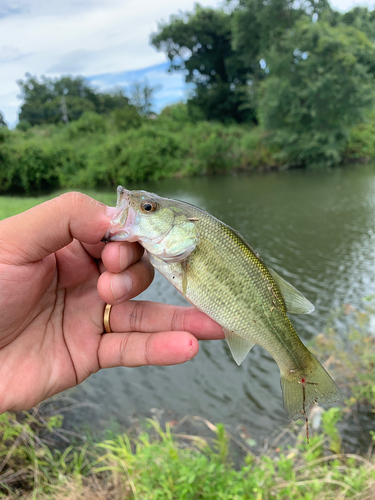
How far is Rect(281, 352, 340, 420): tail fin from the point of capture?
1.96m

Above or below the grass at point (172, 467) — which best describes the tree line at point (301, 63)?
above

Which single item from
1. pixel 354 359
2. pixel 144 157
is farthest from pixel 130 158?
pixel 354 359

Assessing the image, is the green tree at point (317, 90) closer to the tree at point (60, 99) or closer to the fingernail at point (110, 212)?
the fingernail at point (110, 212)

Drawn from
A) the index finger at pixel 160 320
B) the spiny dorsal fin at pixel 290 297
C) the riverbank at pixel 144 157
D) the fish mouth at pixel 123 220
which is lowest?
the index finger at pixel 160 320

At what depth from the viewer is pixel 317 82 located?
29266 mm

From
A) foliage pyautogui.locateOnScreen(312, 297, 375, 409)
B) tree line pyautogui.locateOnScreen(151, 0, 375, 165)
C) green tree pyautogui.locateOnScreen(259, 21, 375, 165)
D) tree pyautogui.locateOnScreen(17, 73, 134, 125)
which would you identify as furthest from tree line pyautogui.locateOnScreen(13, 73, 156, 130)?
foliage pyautogui.locateOnScreen(312, 297, 375, 409)

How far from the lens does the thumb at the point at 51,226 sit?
6.39ft

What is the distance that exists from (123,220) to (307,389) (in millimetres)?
1646

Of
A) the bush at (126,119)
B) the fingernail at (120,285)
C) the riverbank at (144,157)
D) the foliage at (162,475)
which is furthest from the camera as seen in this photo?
the bush at (126,119)

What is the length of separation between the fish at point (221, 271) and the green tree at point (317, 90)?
33.1m

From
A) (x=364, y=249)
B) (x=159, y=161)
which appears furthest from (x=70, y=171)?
(x=364, y=249)

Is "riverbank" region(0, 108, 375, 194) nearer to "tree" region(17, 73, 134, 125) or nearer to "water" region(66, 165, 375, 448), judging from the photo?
"water" region(66, 165, 375, 448)

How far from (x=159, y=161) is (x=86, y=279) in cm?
3698

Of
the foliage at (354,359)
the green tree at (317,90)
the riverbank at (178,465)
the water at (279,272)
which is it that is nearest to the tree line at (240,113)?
the green tree at (317,90)
